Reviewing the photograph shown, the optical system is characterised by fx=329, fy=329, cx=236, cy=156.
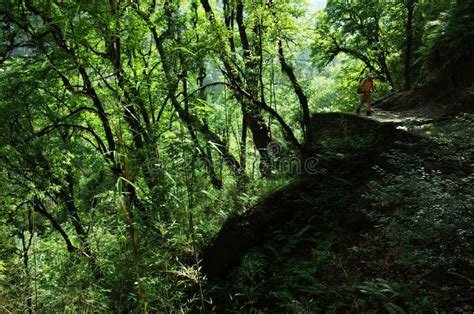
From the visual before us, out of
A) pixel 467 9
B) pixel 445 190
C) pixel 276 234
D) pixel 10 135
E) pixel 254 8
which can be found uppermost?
pixel 254 8

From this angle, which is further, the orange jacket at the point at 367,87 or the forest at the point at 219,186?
the orange jacket at the point at 367,87

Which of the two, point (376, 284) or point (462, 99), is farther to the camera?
A: point (462, 99)

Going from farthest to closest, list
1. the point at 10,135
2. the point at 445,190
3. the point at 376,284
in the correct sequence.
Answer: the point at 10,135 → the point at 445,190 → the point at 376,284

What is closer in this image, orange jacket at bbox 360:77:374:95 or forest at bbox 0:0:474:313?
forest at bbox 0:0:474:313

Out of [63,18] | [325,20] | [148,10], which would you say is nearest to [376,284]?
[63,18]

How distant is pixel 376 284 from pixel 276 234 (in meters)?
3.07

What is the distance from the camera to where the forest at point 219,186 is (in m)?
2.93

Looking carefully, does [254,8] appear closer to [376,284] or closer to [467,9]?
[467,9]

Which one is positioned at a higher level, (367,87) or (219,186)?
(367,87)

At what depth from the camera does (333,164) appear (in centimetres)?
816

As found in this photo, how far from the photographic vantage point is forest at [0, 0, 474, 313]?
2.93 m

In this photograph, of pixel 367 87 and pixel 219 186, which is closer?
pixel 219 186

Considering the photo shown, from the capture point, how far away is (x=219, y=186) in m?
10.2

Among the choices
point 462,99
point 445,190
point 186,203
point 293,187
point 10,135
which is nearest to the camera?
point 186,203
